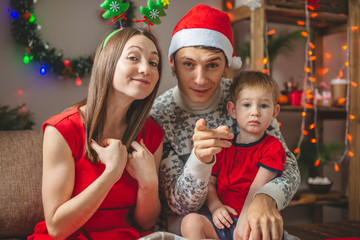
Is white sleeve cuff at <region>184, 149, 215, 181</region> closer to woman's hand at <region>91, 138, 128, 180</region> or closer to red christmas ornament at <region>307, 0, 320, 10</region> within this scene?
woman's hand at <region>91, 138, 128, 180</region>

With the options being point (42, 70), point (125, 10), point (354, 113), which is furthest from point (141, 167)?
point (354, 113)

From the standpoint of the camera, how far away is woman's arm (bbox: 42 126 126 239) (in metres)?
1.15

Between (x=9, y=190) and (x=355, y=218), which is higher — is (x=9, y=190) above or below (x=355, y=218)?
above

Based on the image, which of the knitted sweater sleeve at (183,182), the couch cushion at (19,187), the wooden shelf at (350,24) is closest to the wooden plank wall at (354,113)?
the wooden shelf at (350,24)

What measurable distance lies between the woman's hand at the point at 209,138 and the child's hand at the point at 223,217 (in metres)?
0.28

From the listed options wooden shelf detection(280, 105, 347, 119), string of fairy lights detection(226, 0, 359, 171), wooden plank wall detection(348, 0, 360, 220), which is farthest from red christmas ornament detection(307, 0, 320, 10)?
wooden shelf detection(280, 105, 347, 119)

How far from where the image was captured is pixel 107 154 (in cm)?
121

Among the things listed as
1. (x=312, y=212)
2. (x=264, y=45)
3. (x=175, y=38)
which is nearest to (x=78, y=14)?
(x=175, y=38)

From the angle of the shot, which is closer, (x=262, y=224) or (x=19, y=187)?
(x=262, y=224)

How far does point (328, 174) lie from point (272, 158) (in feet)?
7.19

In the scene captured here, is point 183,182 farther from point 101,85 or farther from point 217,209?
point 101,85

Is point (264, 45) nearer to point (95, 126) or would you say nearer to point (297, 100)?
point (297, 100)

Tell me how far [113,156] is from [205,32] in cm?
68

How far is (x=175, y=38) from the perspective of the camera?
1603mm
